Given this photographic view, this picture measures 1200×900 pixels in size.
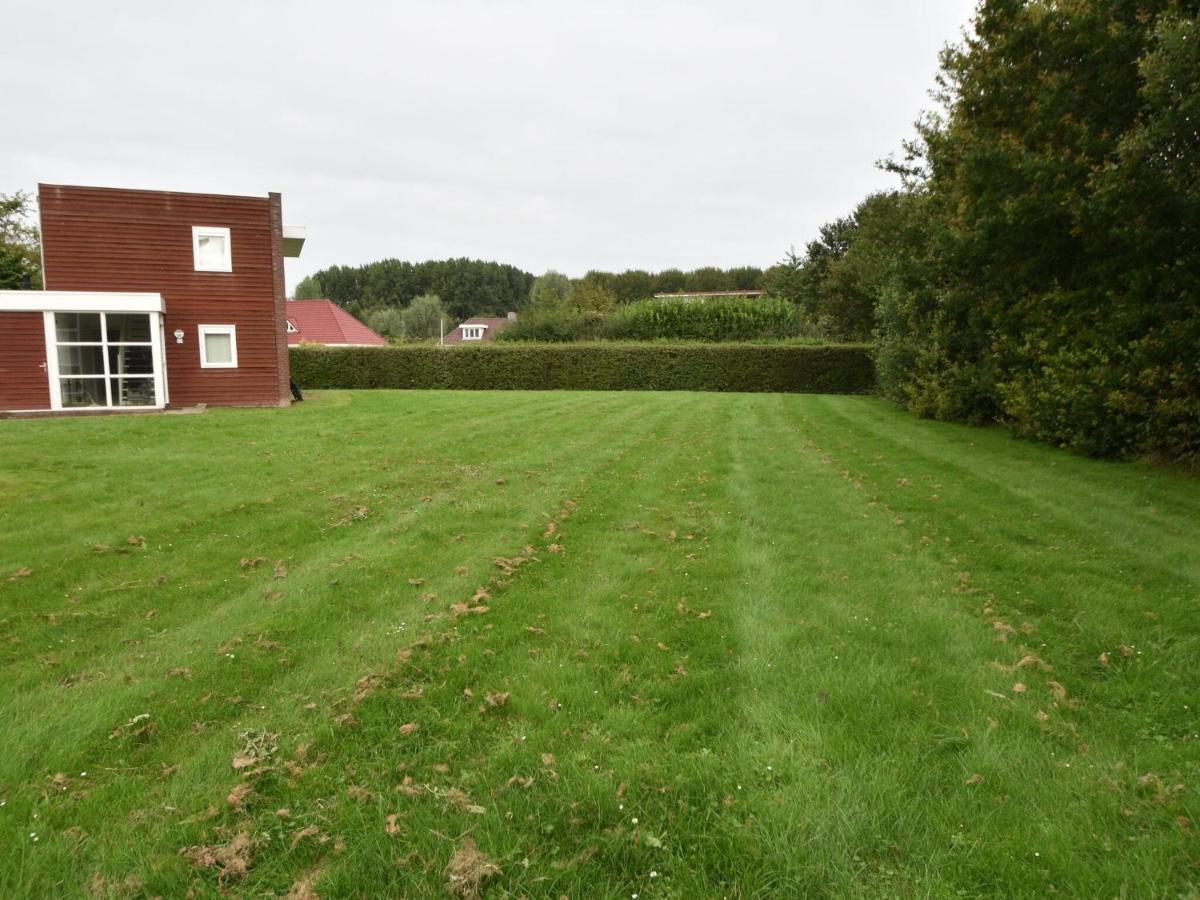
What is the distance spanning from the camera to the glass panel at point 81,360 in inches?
681

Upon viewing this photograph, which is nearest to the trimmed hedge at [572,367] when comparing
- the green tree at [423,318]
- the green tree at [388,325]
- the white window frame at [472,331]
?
the green tree at [388,325]

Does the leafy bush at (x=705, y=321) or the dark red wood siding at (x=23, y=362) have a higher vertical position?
the leafy bush at (x=705, y=321)

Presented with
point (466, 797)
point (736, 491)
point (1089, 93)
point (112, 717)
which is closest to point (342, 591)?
point (112, 717)

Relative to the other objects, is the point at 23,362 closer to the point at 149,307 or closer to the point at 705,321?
the point at 149,307

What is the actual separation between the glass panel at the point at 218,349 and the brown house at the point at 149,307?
0.09 feet

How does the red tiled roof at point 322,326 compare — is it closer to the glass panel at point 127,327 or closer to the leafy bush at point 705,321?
the leafy bush at point 705,321

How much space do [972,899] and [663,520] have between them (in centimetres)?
488

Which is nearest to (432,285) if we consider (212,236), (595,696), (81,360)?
(212,236)

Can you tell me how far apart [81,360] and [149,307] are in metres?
2.28

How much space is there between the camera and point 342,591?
492cm

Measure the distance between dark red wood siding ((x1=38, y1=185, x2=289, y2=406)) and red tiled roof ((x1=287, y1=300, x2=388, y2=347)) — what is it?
2213 centimetres

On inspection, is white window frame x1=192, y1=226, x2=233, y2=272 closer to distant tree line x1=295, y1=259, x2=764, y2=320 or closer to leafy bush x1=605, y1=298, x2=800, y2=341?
leafy bush x1=605, y1=298, x2=800, y2=341

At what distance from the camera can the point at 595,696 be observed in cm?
347

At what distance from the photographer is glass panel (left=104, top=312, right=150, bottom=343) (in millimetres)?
17562
